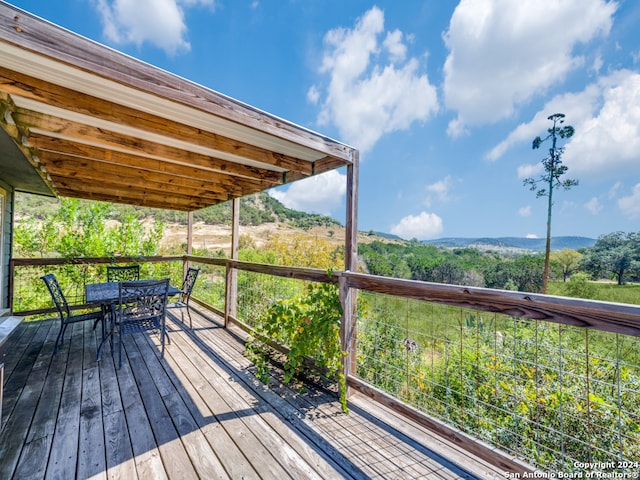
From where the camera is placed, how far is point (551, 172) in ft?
45.6

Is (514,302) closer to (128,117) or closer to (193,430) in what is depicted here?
(193,430)

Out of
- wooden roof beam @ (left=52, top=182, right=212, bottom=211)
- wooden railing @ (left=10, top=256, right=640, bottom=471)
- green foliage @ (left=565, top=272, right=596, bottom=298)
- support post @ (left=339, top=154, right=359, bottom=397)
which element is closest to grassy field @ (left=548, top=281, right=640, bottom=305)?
green foliage @ (left=565, top=272, right=596, bottom=298)

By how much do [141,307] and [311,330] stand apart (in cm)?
195

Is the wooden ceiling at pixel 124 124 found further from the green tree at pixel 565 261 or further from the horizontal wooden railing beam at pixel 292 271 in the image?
the green tree at pixel 565 261

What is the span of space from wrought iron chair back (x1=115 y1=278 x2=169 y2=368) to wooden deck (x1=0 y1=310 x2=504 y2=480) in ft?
1.19

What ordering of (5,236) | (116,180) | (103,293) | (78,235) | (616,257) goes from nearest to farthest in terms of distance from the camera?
1. (103,293)
2. (116,180)
3. (5,236)
4. (78,235)
5. (616,257)

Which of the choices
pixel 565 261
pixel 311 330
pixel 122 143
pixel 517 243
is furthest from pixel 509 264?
pixel 122 143

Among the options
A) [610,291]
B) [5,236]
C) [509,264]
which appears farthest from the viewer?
[509,264]

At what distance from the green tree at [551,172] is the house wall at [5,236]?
17.6 m

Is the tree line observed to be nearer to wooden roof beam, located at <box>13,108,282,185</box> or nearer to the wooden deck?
wooden roof beam, located at <box>13,108,282,185</box>

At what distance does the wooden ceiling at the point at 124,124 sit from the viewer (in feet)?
5.03

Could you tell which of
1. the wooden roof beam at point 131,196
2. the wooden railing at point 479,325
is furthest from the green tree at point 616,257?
the wooden roof beam at point 131,196

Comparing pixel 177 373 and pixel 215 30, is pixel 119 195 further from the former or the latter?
pixel 215 30

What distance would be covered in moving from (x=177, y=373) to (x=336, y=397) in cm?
149
